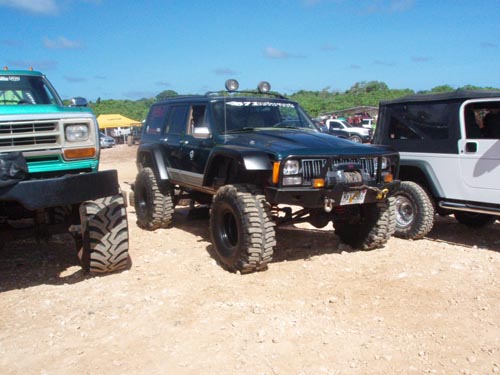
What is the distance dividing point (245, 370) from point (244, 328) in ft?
2.18

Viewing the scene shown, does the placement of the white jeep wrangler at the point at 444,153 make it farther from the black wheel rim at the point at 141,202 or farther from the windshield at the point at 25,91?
the windshield at the point at 25,91

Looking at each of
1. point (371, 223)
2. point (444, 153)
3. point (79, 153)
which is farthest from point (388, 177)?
point (79, 153)

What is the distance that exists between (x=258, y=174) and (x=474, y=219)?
3912 millimetres

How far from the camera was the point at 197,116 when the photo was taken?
6.76m

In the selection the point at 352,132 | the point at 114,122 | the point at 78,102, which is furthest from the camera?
the point at 114,122

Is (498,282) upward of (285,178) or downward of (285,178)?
downward

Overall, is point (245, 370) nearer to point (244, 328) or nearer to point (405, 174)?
point (244, 328)

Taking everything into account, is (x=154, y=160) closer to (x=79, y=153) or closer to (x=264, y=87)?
(x=264, y=87)

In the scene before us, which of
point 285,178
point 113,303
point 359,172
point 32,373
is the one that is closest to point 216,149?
point 285,178

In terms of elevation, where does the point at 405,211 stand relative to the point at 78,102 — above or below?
below

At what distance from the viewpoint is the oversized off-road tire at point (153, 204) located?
7410mm

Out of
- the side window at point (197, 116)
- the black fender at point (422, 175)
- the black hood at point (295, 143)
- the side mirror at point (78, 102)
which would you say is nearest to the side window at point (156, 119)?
the side window at point (197, 116)

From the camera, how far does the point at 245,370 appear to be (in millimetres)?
3338

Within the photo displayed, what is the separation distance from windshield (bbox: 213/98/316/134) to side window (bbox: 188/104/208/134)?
250mm
